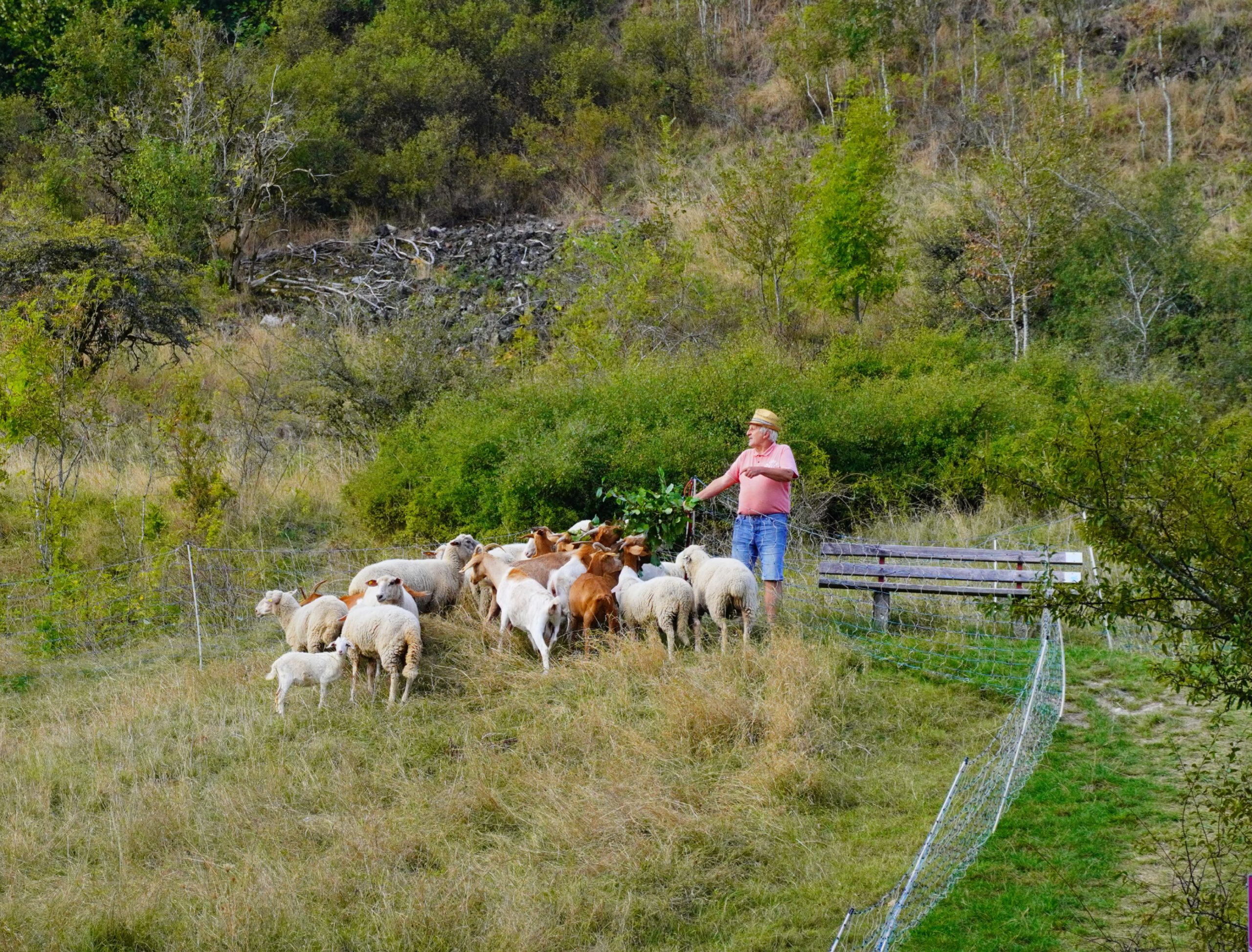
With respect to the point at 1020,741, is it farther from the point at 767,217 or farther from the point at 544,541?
the point at 767,217

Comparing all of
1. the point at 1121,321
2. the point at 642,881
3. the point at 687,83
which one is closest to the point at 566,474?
the point at 642,881

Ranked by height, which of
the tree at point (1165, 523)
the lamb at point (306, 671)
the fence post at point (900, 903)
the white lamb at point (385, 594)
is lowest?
the fence post at point (900, 903)

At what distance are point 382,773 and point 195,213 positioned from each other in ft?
75.5

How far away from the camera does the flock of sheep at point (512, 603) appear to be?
880 centimetres

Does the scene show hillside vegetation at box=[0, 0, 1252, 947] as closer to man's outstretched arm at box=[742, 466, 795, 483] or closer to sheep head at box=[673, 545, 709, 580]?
sheep head at box=[673, 545, 709, 580]

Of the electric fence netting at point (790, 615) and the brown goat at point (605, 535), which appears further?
the brown goat at point (605, 535)

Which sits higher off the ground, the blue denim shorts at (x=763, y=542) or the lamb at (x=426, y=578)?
the blue denim shorts at (x=763, y=542)

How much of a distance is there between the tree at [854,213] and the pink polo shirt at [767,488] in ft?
39.8

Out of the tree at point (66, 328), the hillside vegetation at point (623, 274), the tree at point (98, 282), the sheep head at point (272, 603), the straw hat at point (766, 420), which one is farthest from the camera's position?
the tree at point (98, 282)

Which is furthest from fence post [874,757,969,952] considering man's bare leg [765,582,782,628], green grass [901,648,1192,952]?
man's bare leg [765,582,782,628]

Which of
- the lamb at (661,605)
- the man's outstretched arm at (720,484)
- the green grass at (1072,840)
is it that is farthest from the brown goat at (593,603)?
the green grass at (1072,840)

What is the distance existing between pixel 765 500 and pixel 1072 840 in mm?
4075

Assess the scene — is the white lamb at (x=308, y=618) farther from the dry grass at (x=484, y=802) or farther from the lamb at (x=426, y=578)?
the lamb at (x=426, y=578)

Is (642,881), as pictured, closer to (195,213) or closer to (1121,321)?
(1121,321)
